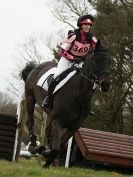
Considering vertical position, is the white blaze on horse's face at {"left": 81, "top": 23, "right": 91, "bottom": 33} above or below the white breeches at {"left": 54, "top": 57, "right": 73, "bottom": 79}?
above

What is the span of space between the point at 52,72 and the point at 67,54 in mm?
939

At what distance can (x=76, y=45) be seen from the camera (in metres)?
9.98

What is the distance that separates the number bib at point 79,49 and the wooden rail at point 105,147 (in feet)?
19.8

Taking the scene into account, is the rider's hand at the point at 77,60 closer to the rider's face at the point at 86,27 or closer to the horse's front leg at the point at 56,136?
the rider's face at the point at 86,27

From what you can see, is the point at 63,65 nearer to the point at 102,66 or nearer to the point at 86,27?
the point at 86,27

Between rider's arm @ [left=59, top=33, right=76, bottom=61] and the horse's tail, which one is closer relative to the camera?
rider's arm @ [left=59, top=33, right=76, bottom=61]

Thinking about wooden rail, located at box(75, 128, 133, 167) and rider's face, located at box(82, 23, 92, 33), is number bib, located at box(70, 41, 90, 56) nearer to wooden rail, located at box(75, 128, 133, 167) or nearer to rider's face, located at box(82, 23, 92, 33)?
rider's face, located at box(82, 23, 92, 33)

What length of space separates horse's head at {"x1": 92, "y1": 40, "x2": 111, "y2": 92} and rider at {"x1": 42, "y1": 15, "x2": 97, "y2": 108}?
1.86 ft

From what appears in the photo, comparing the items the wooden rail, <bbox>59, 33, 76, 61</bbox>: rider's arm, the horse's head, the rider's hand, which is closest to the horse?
the horse's head

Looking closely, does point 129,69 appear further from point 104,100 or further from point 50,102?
point 50,102

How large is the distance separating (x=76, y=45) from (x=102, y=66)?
110 centimetres

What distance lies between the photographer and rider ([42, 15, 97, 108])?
9938 mm

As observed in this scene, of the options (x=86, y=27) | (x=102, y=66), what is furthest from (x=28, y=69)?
(x=102, y=66)

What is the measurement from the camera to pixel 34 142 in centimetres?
1195
